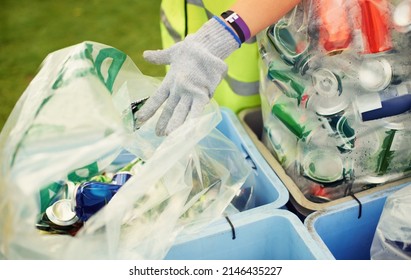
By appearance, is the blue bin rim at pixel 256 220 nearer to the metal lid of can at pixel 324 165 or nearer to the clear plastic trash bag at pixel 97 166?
the clear plastic trash bag at pixel 97 166

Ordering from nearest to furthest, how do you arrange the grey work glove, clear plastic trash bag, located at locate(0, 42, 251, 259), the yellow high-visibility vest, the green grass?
1. clear plastic trash bag, located at locate(0, 42, 251, 259)
2. the grey work glove
3. the yellow high-visibility vest
4. the green grass

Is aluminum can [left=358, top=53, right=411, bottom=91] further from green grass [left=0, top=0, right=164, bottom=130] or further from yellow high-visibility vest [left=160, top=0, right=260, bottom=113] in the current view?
green grass [left=0, top=0, right=164, bottom=130]

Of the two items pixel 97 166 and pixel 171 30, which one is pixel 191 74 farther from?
pixel 171 30

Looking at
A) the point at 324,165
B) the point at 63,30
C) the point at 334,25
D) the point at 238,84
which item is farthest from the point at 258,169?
the point at 63,30

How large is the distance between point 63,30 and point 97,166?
6.32 ft

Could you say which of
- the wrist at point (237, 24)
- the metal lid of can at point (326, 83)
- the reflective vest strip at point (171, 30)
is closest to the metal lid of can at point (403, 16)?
the metal lid of can at point (326, 83)

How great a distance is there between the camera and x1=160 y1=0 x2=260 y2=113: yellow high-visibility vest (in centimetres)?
121

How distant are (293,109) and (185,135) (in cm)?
33

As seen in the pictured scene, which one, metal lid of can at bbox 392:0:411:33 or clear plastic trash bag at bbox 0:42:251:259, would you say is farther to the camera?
metal lid of can at bbox 392:0:411:33

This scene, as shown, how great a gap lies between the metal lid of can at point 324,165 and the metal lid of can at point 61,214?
510mm

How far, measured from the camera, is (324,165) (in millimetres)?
1048

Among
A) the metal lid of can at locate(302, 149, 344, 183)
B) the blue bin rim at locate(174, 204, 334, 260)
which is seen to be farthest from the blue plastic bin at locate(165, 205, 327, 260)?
the metal lid of can at locate(302, 149, 344, 183)

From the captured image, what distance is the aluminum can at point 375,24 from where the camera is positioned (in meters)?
0.91

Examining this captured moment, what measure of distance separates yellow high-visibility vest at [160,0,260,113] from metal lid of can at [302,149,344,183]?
0.99 ft
